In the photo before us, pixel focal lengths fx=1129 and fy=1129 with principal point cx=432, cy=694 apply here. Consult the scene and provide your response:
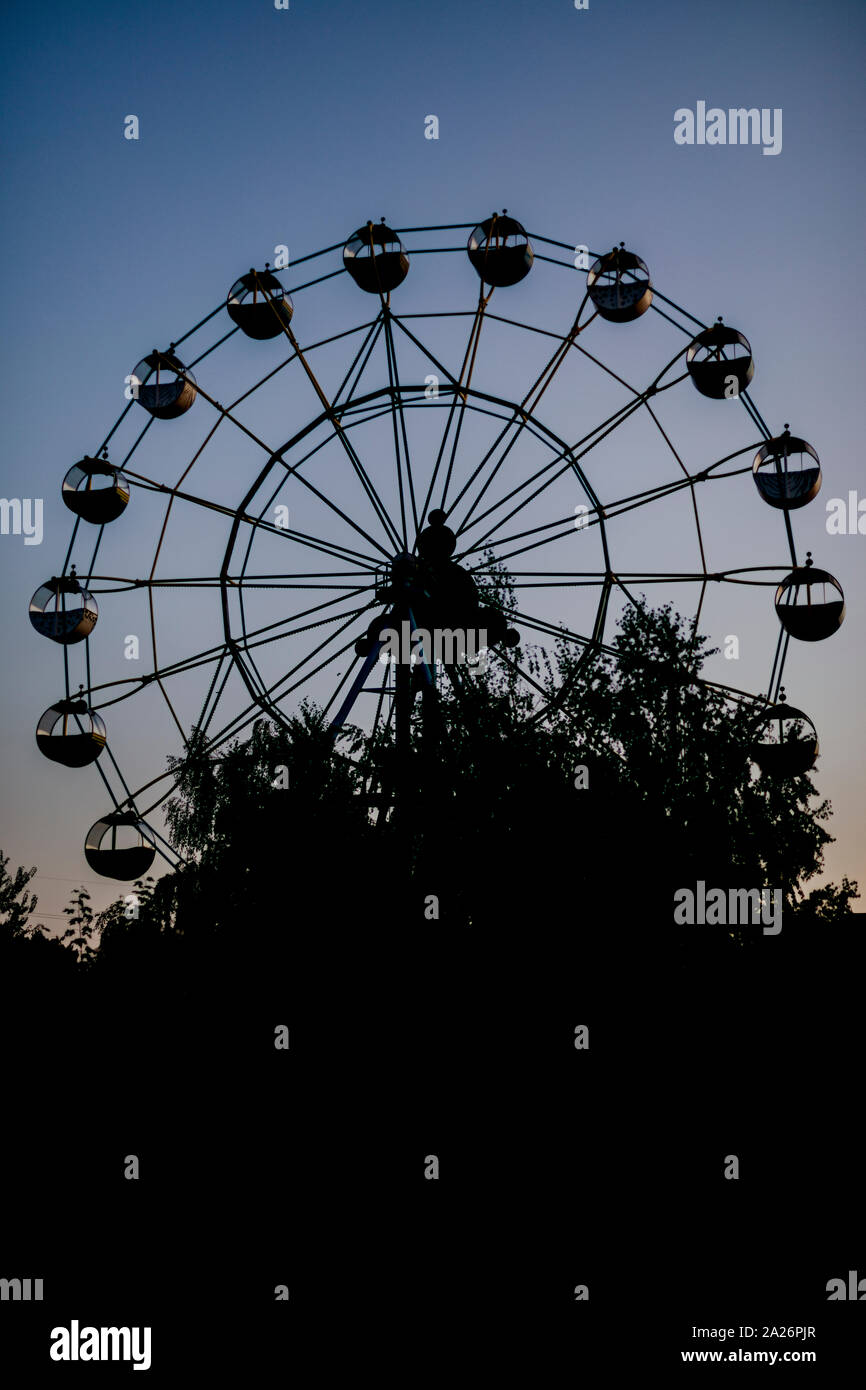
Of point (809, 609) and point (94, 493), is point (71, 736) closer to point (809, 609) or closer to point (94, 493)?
point (94, 493)

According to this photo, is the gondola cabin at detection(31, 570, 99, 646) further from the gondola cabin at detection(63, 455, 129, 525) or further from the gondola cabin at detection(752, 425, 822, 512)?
the gondola cabin at detection(752, 425, 822, 512)

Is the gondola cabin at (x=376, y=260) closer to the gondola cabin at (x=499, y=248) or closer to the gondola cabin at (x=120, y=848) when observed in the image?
the gondola cabin at (x=499, y=248)

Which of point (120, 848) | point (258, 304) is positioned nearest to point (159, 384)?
point (258, 304)

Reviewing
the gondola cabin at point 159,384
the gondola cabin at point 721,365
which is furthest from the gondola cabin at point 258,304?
the gondola cabin at point 721,365

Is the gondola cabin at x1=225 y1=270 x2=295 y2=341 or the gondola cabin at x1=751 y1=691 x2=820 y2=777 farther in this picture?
the gondola cabin at x1=225 y1=270 x2=295 y2=341

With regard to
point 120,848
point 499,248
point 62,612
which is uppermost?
point 499,248

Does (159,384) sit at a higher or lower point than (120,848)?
higher

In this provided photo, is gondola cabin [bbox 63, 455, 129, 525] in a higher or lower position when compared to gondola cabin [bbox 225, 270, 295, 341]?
lower

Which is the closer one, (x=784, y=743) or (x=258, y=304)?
(x=784, y=743)

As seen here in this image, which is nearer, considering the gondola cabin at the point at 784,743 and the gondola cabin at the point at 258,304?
the gondola cabin at the point at 784,743

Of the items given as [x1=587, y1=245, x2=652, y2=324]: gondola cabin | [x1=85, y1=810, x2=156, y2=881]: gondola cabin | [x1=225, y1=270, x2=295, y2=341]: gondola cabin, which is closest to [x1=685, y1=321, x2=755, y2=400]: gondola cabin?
[x1=587, y1=245, x2=652, y2=324]: gondola cabin

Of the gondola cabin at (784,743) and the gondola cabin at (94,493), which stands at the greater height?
the gondola cabin at (94,493)
